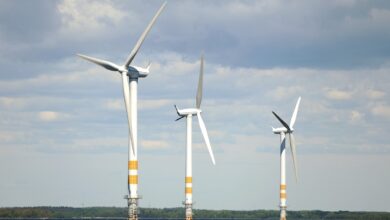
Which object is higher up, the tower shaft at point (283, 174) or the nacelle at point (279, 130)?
the nacelle at point (279, 130)

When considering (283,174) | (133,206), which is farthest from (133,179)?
(283,174)

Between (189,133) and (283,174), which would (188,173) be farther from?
(283,174)

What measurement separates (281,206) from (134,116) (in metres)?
76.5

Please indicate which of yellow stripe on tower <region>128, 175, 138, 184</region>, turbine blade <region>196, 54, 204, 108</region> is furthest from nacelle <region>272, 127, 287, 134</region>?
yellow stripe on tower <region>128, 175, 138, 184</region>

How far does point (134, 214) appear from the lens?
111000 millimetres

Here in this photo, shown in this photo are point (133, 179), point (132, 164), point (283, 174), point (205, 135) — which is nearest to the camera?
point (132, 164)

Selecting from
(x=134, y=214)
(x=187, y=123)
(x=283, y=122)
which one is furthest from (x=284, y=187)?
(x=134, y=214)

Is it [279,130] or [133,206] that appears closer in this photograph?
[133,206]

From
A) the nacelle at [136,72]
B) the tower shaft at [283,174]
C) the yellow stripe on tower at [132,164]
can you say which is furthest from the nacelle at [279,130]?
the yellow stripe on tower at [132,164]

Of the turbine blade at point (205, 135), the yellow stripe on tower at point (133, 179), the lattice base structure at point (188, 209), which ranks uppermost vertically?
the turbine blade at point (205, 135)

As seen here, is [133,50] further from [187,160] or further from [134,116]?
[187,160]

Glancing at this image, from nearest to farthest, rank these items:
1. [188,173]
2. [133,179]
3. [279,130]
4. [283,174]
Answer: [133,179] → [188,173] → [283,174] → [279,130]

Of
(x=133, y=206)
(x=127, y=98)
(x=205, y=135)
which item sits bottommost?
(x=133, y=206)

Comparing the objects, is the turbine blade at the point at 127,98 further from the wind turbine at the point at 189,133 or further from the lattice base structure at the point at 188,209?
the lattice base structure at the point at 188,209
